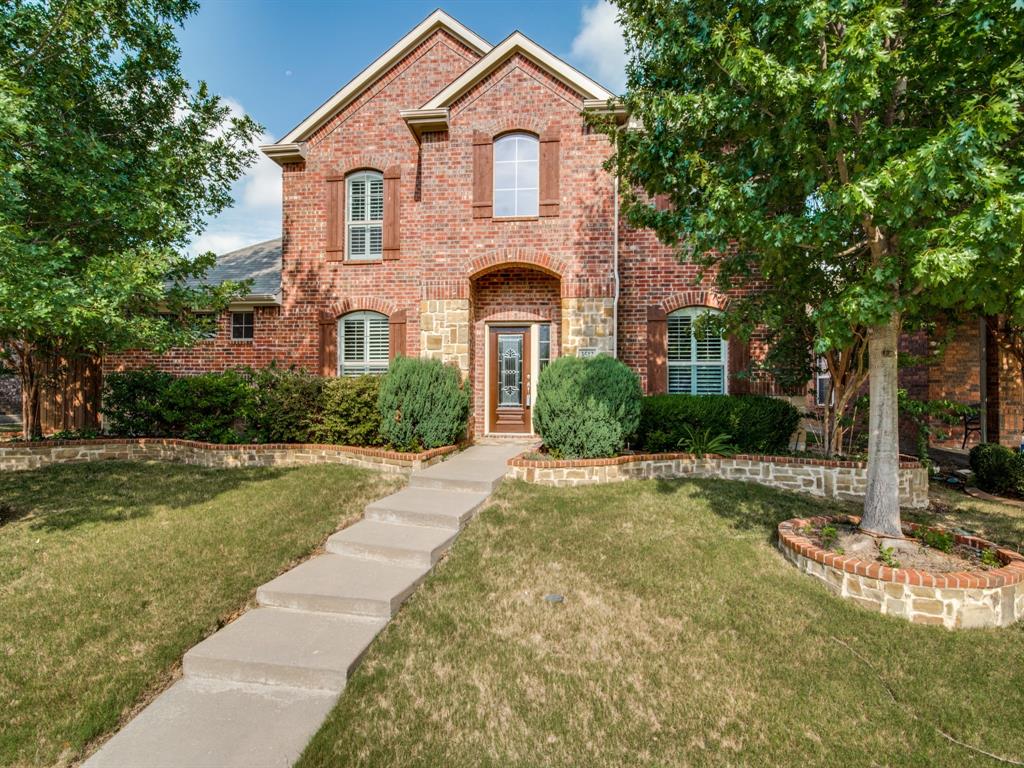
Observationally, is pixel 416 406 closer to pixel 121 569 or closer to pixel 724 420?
pixel 121 569

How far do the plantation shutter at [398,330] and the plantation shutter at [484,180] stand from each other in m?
2.81

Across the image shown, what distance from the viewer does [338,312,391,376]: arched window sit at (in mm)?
11117

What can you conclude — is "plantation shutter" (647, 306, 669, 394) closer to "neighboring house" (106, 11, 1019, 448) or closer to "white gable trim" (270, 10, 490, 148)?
"neighboring house" (106, 11, 1019, 448)

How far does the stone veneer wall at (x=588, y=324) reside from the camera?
9062mm

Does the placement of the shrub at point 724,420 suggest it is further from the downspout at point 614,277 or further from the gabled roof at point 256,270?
the gabled roof at point 256,270

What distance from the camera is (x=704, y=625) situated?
12.5ft

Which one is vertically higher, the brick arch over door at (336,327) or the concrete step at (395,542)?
the brick arch over door at (336,327)

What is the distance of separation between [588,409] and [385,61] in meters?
9.62

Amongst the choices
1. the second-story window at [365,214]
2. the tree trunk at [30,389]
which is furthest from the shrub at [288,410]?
the tree trunk at [30,389]

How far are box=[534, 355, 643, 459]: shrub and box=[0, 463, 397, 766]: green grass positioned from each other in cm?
254

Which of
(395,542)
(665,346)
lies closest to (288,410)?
(395,542)

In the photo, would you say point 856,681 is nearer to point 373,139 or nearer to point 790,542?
point 790,542

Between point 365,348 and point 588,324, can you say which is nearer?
point 588,324

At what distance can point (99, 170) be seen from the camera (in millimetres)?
6340
